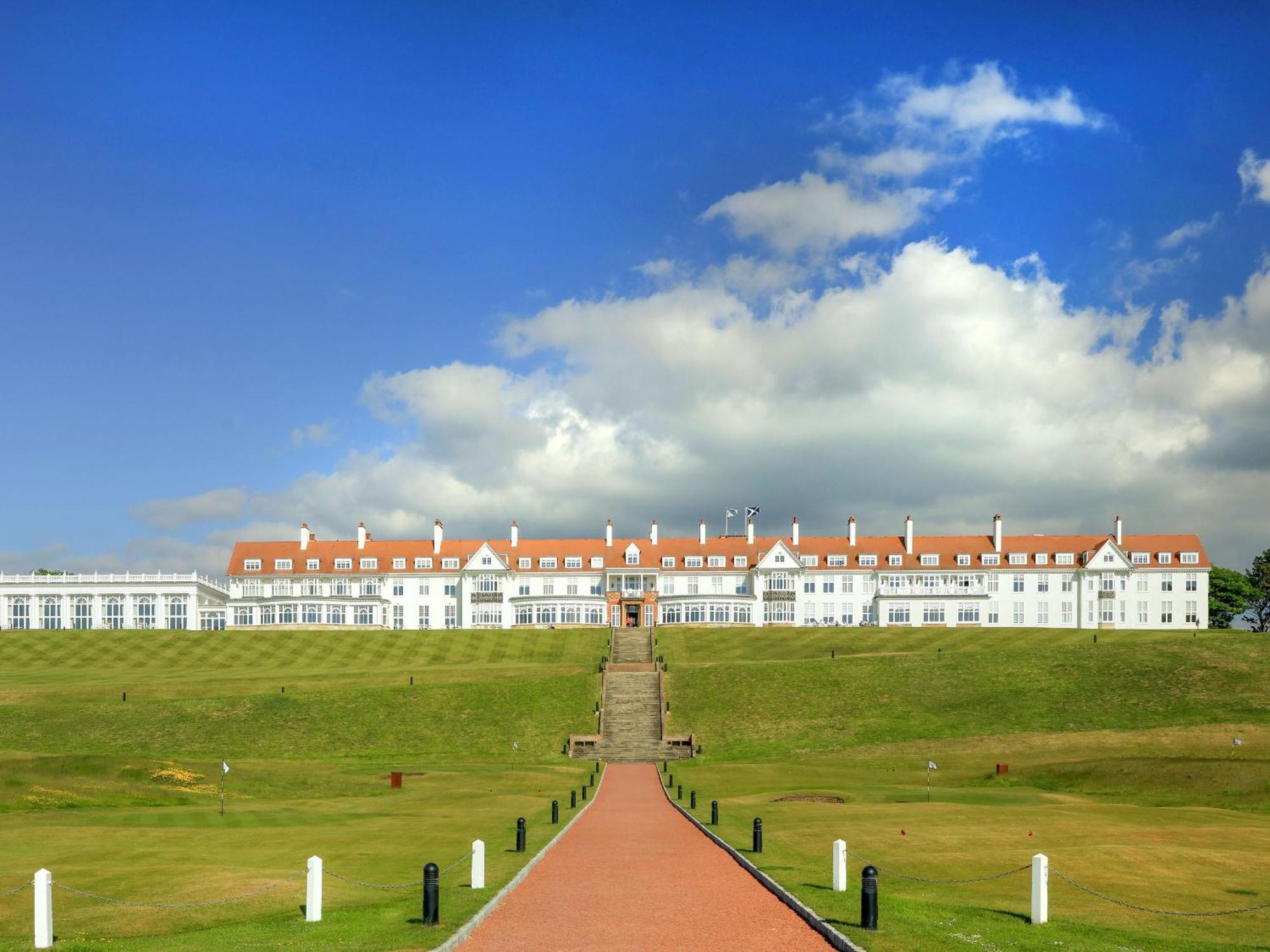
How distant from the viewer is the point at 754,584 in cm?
13000

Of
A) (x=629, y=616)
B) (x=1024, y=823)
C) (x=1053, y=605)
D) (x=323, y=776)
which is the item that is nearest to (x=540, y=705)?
(x=323, y=776)

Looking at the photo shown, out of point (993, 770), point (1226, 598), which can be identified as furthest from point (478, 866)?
point (1226, 598)

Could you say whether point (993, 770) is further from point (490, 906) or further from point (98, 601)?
point (98, 601)

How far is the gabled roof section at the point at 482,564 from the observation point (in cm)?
13075

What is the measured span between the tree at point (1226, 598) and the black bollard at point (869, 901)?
14680cm

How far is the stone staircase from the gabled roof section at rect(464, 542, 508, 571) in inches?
1168

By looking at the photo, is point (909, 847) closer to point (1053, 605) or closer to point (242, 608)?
point (1053, 605)

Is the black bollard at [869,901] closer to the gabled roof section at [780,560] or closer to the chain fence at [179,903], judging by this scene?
the chain fence at [179,903]

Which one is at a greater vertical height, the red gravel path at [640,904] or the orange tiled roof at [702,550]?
the orange tiled roof at [702,550]

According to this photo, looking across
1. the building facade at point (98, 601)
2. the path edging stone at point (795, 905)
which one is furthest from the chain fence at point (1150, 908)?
the building facade at point (98, 601)

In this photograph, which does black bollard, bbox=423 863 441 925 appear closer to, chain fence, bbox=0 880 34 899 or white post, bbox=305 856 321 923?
white post, bbox=305 856 321 923

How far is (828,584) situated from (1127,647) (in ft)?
148

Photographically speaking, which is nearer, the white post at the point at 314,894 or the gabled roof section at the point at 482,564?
the white post at the point at 314,894

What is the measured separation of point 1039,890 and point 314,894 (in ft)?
48.2
